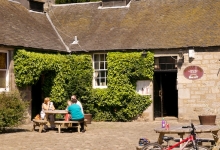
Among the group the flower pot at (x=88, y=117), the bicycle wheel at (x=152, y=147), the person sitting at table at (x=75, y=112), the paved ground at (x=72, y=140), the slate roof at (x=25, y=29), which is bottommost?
the paved ground at (x=72, y=140)

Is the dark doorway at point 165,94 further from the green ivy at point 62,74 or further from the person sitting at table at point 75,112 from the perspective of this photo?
the person sitting at table at point 75,112

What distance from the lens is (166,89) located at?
20562 millimetres

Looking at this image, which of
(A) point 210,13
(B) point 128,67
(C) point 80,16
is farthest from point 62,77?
(A) point 210,13

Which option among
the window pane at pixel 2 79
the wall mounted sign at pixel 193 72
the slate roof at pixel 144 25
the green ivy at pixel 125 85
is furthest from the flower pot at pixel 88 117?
the wall mounted sign at pixel 193 72

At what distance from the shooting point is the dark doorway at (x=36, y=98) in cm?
1950

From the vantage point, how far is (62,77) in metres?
19.3

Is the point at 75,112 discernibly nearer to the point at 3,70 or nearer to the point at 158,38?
the point at 3,70

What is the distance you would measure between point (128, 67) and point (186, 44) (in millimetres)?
2950

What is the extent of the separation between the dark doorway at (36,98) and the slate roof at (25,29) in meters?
2.07

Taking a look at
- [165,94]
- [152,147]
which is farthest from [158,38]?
[152,147]

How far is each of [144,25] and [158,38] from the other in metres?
1.51

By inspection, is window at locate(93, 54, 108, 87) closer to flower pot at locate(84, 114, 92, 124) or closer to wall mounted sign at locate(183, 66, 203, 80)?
flower pot at locate(84, 114, 92, 124)

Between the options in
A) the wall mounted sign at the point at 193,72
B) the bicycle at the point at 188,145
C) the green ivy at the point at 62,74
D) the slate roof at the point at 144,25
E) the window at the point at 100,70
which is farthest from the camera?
the window at the point at 100,70

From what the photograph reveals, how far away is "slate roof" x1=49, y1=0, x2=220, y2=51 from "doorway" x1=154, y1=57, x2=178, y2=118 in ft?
3.28
